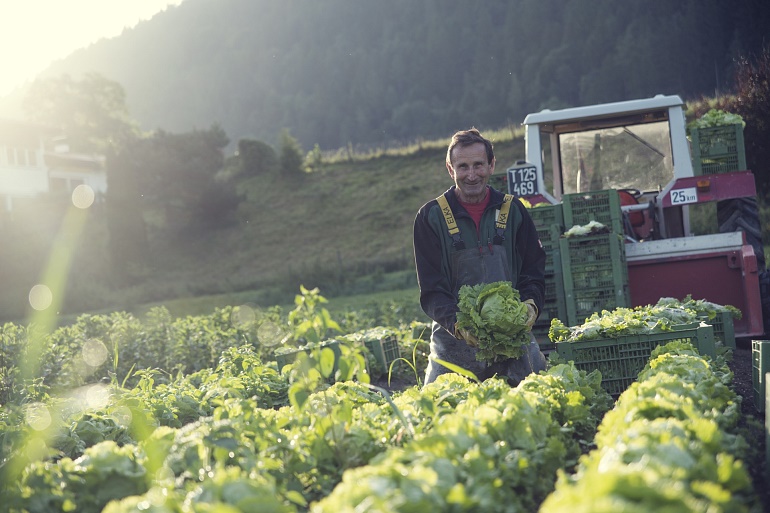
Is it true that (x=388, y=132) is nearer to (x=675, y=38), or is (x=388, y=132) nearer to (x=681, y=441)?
(x=675, y=38)

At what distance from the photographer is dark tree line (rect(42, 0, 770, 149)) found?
2506 inches

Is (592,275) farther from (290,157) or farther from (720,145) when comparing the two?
(290,157)

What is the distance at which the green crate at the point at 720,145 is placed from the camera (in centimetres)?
952

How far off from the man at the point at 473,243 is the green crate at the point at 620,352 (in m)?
0.37

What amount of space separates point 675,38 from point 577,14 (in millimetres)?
17625

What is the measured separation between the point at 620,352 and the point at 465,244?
4.14ft

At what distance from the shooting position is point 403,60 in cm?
9362

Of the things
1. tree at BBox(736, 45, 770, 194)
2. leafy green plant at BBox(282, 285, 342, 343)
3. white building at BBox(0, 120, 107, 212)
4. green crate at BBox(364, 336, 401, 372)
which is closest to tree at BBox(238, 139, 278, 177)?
white building at BBox(0, 120, 107, 212)

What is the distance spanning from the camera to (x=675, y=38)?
207ft

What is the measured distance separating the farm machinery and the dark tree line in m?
36.3

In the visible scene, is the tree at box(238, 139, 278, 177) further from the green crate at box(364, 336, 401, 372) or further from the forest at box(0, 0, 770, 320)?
the green crate at box(364, 336, 401, 372)

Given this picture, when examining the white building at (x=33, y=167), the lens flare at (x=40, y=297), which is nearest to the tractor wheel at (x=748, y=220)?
the lens flare at (x=40, y=297)

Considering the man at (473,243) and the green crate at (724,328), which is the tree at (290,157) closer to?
the green crate at (724,328)

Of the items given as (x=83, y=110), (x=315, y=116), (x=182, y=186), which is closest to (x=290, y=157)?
(x=182, y=186)
